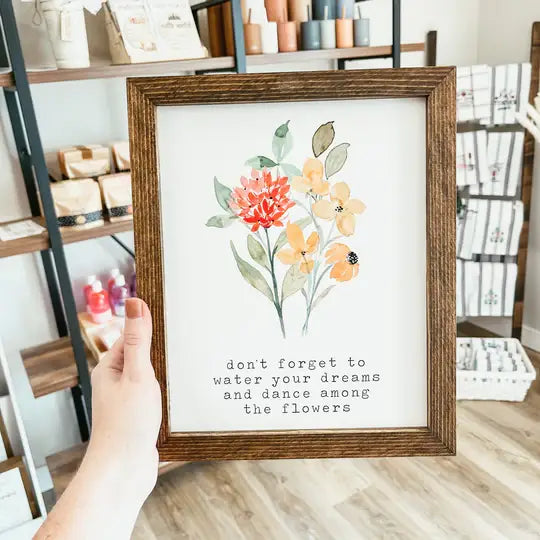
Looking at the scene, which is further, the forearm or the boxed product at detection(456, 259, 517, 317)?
the boxed product at detection(456, 259, 517, 317)

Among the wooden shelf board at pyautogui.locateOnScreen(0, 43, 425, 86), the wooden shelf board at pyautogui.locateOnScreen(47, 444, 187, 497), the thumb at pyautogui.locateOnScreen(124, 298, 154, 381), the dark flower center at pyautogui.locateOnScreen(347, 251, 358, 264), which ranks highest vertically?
the wooden shelf board at pyautogui.locateOnScreen(0, 43, 425, 86)

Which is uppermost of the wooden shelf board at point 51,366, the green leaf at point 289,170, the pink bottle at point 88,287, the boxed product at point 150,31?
the boxed product at point 150,31

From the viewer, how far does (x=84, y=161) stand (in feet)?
5.58

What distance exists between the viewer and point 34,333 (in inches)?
79.2

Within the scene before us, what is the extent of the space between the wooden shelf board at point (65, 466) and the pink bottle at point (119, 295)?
1.75ft

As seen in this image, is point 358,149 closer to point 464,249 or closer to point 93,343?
point 93,343

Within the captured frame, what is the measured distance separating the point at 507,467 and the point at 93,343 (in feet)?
4.90

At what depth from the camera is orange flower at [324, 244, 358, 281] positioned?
0.81 meters

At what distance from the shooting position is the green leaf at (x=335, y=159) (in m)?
0.78

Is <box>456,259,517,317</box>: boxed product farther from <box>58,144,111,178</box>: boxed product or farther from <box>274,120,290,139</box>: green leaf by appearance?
<box>274,120,290,139</box>: green leaf

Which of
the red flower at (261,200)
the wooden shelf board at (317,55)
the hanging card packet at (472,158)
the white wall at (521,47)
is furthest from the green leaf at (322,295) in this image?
the white wall at (521,47)

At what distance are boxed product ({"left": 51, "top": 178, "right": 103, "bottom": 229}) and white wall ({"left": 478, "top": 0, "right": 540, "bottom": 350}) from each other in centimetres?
197

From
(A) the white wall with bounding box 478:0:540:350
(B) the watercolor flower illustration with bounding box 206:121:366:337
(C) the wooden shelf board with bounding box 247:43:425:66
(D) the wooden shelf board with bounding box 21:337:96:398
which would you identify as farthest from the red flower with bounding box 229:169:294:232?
(A) the white wall with bounding box 478:0:540:350

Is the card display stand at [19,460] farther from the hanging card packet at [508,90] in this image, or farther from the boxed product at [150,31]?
the hanging card packet at [508,90]
